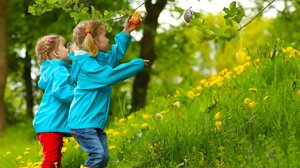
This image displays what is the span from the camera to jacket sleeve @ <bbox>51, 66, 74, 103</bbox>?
5.18 m

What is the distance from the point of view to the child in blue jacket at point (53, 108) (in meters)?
5.25

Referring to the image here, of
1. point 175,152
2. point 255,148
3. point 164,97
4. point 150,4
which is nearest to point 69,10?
point 175,152

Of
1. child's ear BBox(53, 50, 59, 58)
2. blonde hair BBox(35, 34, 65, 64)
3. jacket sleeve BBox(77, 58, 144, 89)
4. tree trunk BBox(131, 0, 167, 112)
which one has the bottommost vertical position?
tree trunk BBox(131, 0, 167, 112)

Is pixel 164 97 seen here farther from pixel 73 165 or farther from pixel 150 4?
pixel 150 4

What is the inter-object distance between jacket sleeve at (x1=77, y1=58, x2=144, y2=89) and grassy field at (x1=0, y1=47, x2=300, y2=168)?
65 centimetres

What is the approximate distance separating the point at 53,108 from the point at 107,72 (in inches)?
34.6

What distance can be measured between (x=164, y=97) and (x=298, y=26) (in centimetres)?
1270

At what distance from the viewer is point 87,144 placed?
15.3ft

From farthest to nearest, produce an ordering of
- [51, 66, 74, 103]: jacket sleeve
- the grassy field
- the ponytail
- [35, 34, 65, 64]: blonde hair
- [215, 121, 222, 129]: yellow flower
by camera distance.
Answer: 1. [35, 34, 65, 64]: blonde hair
2. [51, 66, 74, 103]: jacket sleeve
3. [215, 121, 222, 129]: yellow flower
4. the ponytail
5. the grassy field

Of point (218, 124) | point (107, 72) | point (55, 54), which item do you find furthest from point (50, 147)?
point (218, 124)

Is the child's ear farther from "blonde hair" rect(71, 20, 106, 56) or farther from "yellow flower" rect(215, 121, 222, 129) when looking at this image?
"yellow flower" rect(215, 121, 222, 129)

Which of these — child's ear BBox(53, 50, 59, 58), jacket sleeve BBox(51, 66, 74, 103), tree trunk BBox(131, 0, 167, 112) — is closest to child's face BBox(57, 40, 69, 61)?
child's ear BBox(53, 50, 59, 58)

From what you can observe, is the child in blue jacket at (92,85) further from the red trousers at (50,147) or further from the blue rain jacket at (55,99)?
the red trousers at (50,147)

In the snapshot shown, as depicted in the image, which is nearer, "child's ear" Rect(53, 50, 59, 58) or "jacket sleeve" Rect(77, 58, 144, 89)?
"jacket sleeve" Rect(77, 58, 144, 89)
